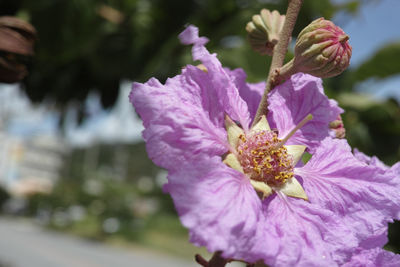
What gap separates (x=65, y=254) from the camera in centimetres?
1394

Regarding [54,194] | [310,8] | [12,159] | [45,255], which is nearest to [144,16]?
[310,8]

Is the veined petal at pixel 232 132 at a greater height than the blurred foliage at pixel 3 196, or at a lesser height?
lesser

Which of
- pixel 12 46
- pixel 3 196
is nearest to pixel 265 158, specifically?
pixel 12 46

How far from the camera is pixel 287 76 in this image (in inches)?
21.5

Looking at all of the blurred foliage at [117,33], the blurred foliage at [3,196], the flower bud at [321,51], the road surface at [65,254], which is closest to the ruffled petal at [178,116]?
the flower bud at [321,51]

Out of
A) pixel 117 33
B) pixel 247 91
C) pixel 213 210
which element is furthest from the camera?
pixel 117 33

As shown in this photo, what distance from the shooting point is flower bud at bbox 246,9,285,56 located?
2.07 feet

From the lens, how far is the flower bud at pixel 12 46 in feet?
2.38

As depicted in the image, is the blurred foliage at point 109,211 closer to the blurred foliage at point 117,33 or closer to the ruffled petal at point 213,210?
the blurred foliage at point 117,33

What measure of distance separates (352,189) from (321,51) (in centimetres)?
17

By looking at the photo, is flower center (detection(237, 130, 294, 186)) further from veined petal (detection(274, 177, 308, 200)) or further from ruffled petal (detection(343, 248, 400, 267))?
ruffled petal (detection(343, 248, 400, 267))

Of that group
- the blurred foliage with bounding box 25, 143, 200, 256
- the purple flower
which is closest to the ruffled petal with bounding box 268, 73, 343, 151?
the purple flower

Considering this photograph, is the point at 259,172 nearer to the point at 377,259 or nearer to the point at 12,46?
the point at 377,259

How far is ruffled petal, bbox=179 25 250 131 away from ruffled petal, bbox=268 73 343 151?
2.0 inches
